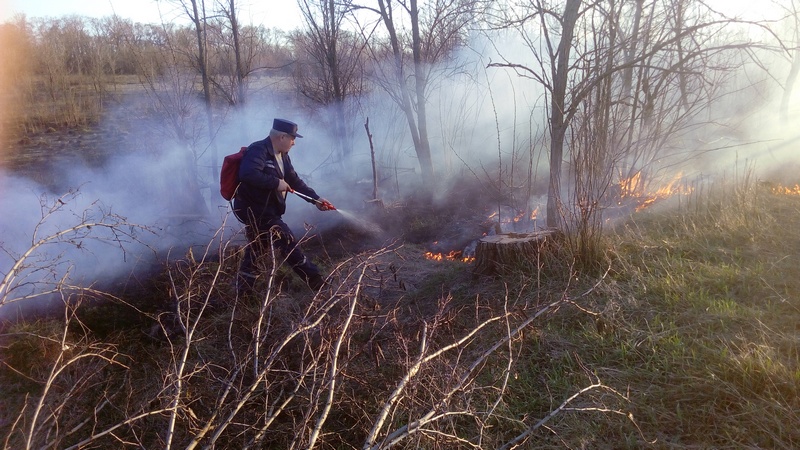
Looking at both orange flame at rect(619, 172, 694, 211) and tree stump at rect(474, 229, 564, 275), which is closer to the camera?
tree stump at rect(474, 229, 564, 275)

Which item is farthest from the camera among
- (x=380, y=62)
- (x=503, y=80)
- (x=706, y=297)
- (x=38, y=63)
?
(x=503, y=80)

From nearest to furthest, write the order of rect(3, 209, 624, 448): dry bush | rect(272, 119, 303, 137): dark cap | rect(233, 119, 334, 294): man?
rect(3, 209, 624, 448): dry bush
rect(233, 119, 334, 294): man
rect(272, 119, 303, 137): dark cap

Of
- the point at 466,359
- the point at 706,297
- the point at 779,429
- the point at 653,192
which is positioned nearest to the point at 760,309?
the point at 706,297

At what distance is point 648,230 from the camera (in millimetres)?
5520

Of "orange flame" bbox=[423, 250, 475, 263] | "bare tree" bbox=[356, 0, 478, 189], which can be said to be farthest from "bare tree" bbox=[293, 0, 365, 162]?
"orange flame" bbox=[423, 250, 475, 263]

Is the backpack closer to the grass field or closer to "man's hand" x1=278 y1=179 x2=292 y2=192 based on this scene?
"man's hand" x1=278 y1=179 x2=292 y2=192

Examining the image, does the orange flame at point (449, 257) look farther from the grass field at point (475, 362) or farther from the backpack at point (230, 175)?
the backpack at point (230, 175)

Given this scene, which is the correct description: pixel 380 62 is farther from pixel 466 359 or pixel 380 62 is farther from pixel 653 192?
pixel 466 359

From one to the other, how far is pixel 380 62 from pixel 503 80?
4.87 meters

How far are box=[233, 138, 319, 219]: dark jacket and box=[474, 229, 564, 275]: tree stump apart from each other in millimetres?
2100

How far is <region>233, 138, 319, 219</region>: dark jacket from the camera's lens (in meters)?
4.70

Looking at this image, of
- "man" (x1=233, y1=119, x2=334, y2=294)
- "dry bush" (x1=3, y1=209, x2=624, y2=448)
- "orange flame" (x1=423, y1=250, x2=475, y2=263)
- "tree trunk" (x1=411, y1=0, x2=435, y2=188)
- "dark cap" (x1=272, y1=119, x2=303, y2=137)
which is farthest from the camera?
"tree trunk" (x1=411, y1=0, x2=435, y2=188)

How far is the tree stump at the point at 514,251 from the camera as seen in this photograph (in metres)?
4.61

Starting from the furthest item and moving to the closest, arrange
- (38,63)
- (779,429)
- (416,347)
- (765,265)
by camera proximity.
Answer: (38,63)
(765,265)
(416,347)
(779,429)
